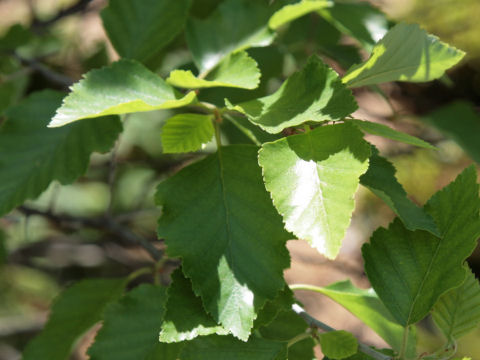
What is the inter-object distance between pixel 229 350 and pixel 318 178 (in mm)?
279

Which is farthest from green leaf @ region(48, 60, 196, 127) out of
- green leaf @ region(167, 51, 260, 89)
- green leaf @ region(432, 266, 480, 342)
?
green leaf @ region(432, 266, 480, 342)

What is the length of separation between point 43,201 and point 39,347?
1.00 metres

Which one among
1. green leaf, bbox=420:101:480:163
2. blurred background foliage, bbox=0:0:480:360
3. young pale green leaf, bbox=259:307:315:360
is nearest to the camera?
young pale green leaf, bbox=259:307:315:360

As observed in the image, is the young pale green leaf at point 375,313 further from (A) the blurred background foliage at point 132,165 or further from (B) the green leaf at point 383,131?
(A) the blurred background foliage at point 132,165

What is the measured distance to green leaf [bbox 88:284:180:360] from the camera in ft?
2.82

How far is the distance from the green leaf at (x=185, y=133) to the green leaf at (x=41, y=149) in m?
0.24

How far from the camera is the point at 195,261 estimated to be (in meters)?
0.70

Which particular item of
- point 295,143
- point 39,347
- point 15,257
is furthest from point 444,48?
point 15,257

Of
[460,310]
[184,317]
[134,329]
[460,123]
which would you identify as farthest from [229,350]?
[460,123]

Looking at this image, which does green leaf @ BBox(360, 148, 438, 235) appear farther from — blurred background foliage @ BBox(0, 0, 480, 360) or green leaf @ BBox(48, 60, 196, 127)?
blurred background foliage @ BBox(0, 0, 480, 360)

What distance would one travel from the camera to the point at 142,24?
1066 millimetres

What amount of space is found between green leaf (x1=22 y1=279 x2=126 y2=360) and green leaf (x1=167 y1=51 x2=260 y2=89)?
565 mm

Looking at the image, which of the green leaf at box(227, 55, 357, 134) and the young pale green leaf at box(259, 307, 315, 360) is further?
the young pale green leaf at box(259, 307, 315, 360)

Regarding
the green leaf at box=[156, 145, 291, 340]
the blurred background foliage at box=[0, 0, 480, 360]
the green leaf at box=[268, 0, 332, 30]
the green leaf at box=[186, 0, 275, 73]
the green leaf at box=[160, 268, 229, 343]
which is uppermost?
the green leaf at box=[268, 0, 332, 30]
